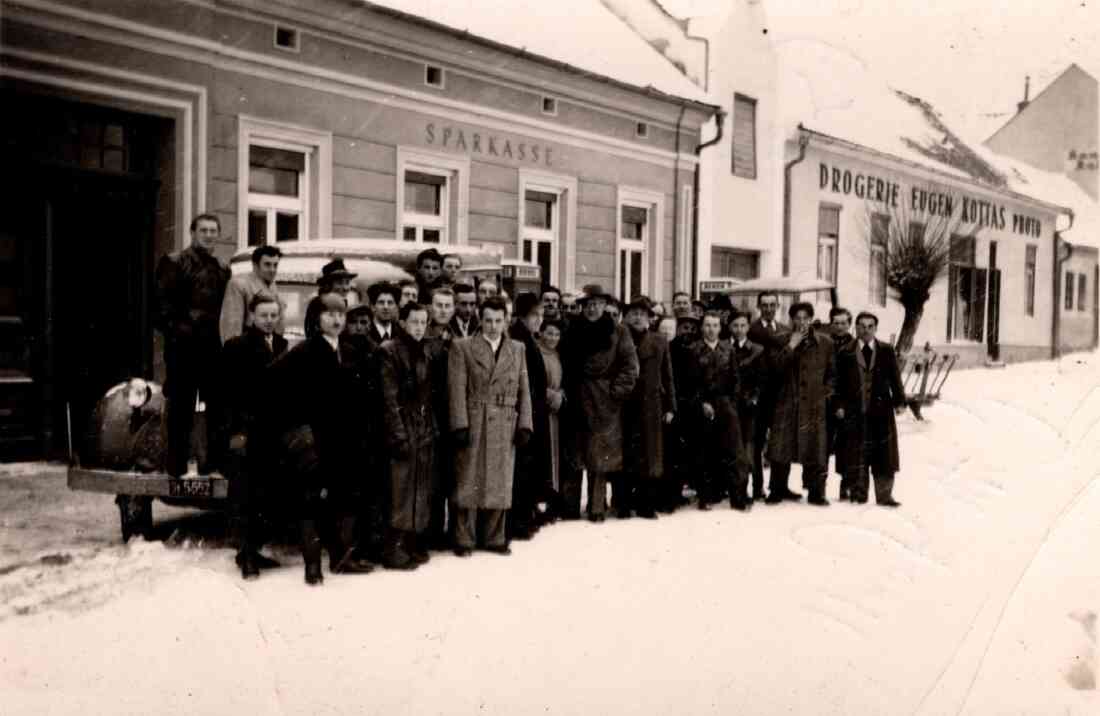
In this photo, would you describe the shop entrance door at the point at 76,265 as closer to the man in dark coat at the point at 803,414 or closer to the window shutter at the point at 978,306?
the man in dark coat at the point at 803,414

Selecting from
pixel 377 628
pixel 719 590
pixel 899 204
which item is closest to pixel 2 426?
pixel 377 628

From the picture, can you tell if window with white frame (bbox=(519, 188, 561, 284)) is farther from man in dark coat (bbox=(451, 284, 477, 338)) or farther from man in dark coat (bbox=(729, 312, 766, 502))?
man in dark coat (bbox=(451, 284, 477, 338))

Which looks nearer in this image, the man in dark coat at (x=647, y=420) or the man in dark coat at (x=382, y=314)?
the man in dark coat at (x=382, y=314)

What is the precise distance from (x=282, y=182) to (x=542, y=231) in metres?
3.97

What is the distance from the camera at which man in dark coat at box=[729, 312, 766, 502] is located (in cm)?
873

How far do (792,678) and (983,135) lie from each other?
13.4ft

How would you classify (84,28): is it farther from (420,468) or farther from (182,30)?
(420,468)

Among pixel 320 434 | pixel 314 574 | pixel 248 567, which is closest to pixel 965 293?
pixel 320 434

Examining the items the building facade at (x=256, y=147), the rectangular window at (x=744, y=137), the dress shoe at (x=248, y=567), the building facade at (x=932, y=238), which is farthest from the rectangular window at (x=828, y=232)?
the dress shoe at (x=248, y=567)

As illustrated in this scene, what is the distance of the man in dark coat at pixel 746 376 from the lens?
8.73m

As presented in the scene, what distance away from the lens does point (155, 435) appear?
6.32m

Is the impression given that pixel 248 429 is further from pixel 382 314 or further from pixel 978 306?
pixel 978 306

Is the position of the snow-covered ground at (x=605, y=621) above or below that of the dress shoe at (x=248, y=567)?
below

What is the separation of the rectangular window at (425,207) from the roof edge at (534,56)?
5.11 ft
